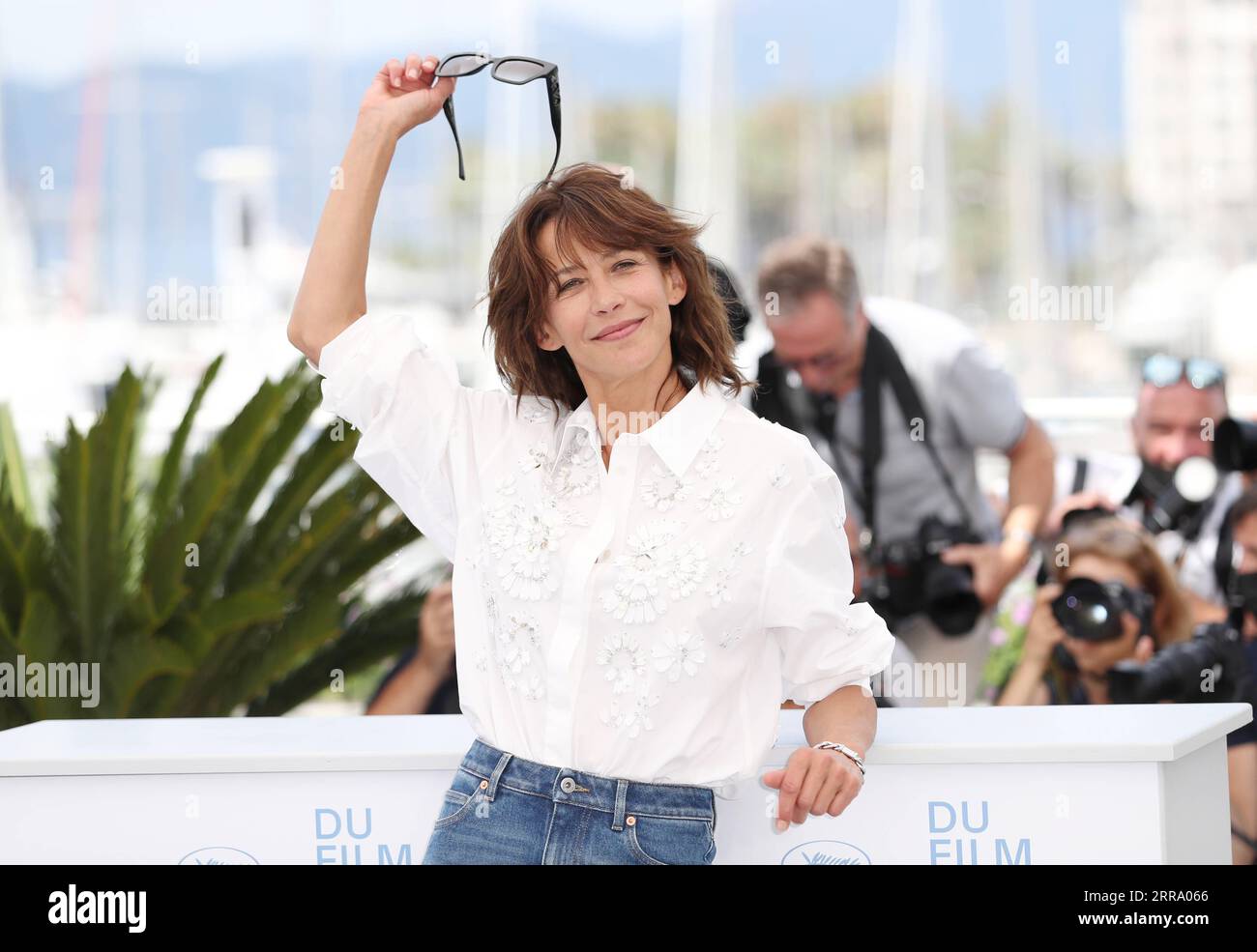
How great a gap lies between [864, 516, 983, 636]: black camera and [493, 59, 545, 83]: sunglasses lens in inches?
103

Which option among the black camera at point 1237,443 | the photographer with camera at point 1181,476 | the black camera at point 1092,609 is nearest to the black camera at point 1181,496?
the photographer with camera at point 1181,476

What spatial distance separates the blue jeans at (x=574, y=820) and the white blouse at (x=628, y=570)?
0.02 m

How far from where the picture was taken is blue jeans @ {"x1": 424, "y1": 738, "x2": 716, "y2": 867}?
200 centimetres

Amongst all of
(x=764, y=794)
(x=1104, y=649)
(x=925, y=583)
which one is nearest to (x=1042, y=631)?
(x=1104, y=649)

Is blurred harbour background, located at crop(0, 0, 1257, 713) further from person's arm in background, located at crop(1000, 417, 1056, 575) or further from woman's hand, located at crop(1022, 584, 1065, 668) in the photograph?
woman's hand, located at crop(1022, 584, 1065, 668)

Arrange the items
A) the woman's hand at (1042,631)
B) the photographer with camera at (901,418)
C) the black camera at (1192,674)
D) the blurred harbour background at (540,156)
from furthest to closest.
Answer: the blurred harbour background at (540,156), the photographer with camera at (901,418), the woman's hand at (1042,631), the black camera at (1192,674)

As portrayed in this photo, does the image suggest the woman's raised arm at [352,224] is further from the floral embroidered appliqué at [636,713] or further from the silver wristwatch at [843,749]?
the silver wristwatch at [843,749]

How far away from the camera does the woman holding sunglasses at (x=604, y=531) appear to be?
2.01 meters

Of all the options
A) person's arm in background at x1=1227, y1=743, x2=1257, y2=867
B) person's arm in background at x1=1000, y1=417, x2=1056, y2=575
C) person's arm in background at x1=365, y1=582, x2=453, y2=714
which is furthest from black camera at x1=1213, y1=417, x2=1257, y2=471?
person's arm in background at x1=365, y1=582, x2=453, y2=714

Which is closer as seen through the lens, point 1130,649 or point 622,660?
point 622,660

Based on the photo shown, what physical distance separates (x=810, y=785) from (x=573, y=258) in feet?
2.57

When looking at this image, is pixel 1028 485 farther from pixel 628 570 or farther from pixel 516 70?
pixel 628 570

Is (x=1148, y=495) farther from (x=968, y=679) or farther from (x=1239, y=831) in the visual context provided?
(x=1239, y=831)

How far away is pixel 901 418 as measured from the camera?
4895mm
